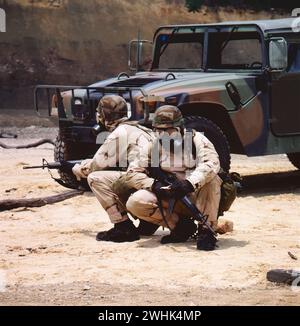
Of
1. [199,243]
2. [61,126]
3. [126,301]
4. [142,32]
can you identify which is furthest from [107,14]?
[126,301]

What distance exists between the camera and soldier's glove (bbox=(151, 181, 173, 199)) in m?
8.25

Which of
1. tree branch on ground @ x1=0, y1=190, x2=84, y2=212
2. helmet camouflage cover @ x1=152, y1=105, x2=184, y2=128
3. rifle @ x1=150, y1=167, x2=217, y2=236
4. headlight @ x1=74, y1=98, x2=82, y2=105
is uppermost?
helmet camouflage cover @ x1=152, y1=105, x2=184, y2=128

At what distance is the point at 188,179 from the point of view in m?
8.09

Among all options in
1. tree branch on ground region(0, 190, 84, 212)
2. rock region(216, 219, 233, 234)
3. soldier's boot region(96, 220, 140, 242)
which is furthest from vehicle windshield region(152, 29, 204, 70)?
soldier's boot region(96, 220, 140, 242)

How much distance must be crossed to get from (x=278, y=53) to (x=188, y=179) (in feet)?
12.1

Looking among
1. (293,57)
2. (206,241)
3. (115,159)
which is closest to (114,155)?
(115,159)

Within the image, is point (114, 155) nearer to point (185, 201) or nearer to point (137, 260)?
point (185, 201)

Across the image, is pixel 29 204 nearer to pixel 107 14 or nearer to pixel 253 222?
pixel 253 222

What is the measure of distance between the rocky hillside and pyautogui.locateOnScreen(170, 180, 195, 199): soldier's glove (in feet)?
45.8

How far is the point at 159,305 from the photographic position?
6.36 meters

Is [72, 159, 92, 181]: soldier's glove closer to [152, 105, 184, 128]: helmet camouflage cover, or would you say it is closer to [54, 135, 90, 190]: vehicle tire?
[152, 105, 184, 128]: helmet camouflage cover

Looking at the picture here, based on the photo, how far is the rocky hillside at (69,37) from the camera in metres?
22.1

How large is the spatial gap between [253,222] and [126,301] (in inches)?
139

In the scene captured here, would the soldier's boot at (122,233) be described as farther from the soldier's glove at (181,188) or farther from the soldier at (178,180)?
the soldier's glove at (181,188)
